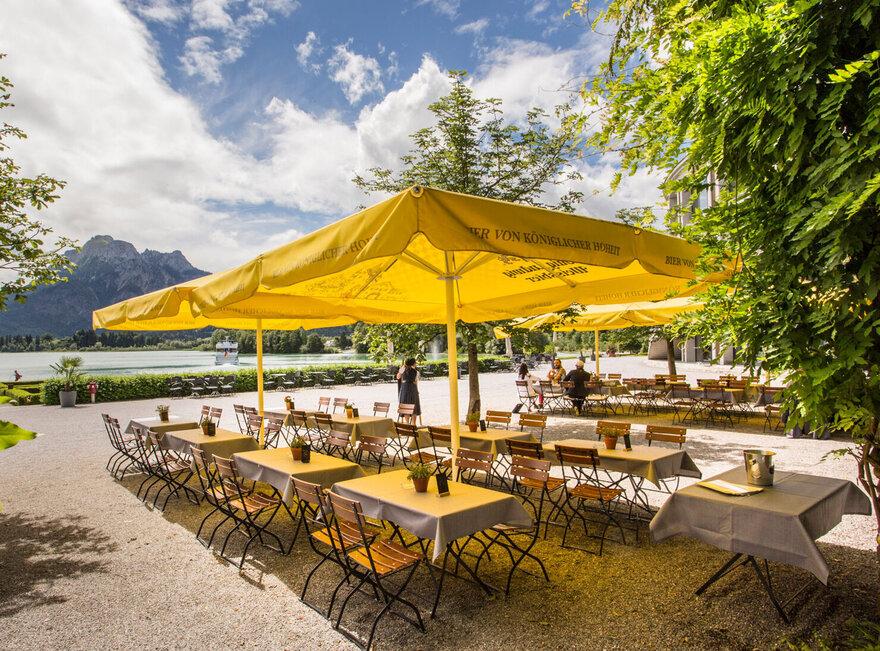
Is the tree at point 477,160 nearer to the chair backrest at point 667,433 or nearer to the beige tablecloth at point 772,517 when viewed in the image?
the chair backrest at point 667,433

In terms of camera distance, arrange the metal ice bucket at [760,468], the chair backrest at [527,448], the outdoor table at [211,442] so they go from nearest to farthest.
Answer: the metal ice bucket at [760,468] → the chair backrest at [527,448] → the outdoor table at [211,442]

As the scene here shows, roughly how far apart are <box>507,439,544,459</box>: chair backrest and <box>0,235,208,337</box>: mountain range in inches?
2859

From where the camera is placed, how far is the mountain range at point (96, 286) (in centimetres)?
7731

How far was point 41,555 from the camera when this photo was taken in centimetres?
535

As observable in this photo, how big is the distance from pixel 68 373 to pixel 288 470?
2055 cm

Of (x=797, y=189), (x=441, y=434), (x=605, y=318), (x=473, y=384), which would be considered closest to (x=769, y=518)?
(x=797, y=189)

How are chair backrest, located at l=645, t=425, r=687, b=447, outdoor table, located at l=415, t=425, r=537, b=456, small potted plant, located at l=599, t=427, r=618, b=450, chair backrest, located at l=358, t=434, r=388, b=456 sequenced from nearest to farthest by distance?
1. small potted plant, located at l=599, t=427, r=618, b=450
2. chair backrest, located at l=645, t=425, r=687, b=447
3. chair backrest, located at l=358, t=434, r=388, b=456
4. outdoor table, located at l=415, t=425, r=537, b=456

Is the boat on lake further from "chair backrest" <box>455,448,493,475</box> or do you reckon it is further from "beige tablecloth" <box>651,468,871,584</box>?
"beige tablecloth" <box>651,468,871,584</box>

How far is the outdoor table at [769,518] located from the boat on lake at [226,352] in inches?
1496

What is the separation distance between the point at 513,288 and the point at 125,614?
17.3 ft

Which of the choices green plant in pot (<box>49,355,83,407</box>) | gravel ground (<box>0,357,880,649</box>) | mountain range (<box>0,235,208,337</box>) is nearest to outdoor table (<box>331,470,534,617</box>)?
gravel ground (<box>0,357,880,649</box>)

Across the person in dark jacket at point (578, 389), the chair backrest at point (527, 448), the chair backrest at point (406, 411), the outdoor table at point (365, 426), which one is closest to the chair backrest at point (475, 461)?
the chair backrest at point (527, 448)

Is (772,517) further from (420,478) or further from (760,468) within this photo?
(420,478)

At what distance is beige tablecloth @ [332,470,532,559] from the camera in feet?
12.1
